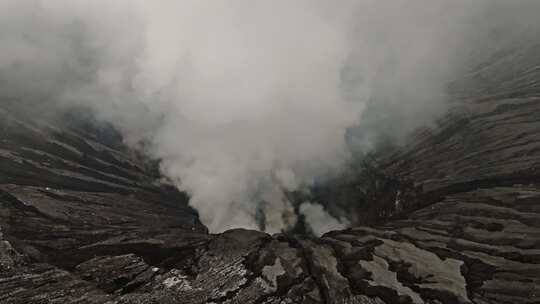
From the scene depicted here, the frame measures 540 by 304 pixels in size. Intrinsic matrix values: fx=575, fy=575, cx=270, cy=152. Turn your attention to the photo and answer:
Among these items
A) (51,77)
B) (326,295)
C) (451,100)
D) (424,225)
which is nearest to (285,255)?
(326,295)

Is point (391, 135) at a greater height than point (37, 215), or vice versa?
point (391, 135)

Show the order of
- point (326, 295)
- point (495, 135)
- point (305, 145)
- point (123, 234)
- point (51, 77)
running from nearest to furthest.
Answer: point (326, 295), point (123, 234), point (495, 135), point (305, 145), point (51, 77)

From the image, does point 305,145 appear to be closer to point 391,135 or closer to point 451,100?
point 391,135

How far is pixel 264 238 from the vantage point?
6041 cm

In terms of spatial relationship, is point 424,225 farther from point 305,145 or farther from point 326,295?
point 305,145

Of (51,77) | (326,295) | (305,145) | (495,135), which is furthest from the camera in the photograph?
(51,77)

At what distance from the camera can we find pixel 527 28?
15850cm

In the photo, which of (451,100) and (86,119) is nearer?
(86,119)

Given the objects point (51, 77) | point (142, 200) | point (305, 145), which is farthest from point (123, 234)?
point (51, 77)

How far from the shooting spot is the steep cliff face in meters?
48.5

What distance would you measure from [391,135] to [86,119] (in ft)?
189

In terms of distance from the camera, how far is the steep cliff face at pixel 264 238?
4847cm

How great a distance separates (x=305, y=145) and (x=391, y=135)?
17.1 metres

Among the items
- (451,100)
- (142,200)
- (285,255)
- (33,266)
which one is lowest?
(285,255)
